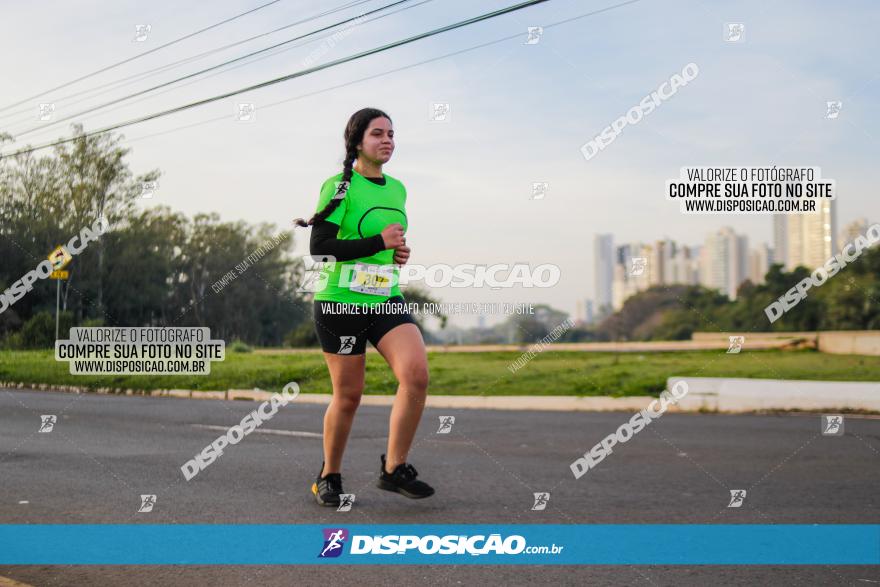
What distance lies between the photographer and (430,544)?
158 inches

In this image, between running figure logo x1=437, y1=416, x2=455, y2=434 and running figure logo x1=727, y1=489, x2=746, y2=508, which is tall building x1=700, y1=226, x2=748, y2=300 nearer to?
running figure logo x1=437, y1=416, x2=455, y2=434

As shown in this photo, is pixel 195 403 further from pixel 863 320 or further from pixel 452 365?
pixel 863 320

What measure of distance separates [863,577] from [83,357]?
53.1 feet

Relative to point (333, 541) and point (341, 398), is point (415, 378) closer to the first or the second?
point (341, 398)

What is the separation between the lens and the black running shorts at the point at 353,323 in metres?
4.12

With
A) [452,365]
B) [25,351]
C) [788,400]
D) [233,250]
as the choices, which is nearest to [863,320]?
[452,365]

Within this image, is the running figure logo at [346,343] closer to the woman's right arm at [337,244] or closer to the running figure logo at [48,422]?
the woman's right arm at [337,244]

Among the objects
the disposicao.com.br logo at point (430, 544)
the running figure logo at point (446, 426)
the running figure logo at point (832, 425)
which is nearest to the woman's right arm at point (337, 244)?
the disposicao.com.br logo at point (430, 544)

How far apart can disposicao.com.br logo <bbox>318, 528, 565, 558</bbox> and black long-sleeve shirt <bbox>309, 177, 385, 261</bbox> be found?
52.3 inches

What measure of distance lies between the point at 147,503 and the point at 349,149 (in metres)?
2.52

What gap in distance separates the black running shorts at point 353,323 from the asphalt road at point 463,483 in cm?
95

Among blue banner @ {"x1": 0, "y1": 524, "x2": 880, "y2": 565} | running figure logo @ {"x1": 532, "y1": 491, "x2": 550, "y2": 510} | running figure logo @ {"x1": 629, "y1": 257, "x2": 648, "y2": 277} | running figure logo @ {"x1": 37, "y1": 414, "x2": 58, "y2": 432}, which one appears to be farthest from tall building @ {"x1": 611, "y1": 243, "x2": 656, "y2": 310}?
running figure logo @ {"x1": 37, "y1": 414, "x2": 58, "y2": 432}

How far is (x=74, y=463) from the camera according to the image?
6719 millimetres

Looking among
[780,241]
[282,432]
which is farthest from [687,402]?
[780,241]
